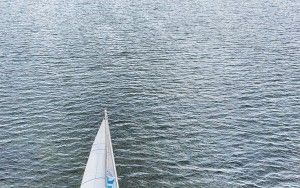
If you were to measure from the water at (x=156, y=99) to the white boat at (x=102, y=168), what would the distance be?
9.82 meters

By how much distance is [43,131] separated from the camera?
51156 millimetres

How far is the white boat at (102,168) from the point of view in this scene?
3206 centimetres

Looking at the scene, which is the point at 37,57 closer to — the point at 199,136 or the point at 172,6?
the point at 199,136

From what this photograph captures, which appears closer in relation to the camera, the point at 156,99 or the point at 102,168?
the point at 102,168

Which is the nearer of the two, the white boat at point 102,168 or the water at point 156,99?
the white boat at point 102,168

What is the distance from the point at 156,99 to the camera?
60.9 m

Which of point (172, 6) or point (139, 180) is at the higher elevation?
point (172, 6)

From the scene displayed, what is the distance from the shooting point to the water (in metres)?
44.2

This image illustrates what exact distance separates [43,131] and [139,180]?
51.6 ft

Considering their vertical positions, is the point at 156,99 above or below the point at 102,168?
above

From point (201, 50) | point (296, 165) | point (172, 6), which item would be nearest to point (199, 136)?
point (296, 165)

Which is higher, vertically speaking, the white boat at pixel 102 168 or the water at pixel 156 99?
the water at pixel 156 99

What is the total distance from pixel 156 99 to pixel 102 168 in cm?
2938

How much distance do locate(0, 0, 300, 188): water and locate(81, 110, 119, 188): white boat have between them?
982cm
